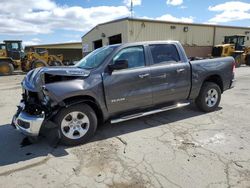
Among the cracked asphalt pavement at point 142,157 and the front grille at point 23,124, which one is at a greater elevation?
the front grille at point 23,124

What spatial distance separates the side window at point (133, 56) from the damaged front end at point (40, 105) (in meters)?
1.15

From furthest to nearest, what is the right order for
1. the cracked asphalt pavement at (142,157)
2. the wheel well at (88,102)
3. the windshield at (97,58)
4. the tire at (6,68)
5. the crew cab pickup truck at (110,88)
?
the tire at (6,68) < the windshield at (97,58) < the wheel well at (88,102) < the crew cab pickup truck at (110,88) < the cracked asphalt pavement at (142,157)

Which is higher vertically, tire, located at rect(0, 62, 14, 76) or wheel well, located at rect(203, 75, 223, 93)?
wheel well, located at rect(203, 75, 223, 93)

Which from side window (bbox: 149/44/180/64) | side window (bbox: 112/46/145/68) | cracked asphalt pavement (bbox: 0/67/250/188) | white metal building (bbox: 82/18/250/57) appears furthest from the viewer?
white metal building (bbox: 82/18/250/57)

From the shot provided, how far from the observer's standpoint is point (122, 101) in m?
4.76

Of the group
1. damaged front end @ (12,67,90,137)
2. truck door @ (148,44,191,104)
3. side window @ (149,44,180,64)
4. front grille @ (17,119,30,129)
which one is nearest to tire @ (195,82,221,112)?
truck door @ (148,44,191,104)

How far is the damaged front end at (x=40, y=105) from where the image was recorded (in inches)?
158

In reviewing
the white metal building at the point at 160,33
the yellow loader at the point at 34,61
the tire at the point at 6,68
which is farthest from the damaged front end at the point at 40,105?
the white metal building at the point at 160,33

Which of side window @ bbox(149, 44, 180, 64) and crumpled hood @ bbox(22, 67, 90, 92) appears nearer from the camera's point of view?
crumpled hood @ bbox(22, 67, 90, 92)

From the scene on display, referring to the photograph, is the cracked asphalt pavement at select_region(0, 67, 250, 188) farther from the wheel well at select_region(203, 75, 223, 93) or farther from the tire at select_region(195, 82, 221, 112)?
the wheel well at select_region(203, 75, 223, 93)

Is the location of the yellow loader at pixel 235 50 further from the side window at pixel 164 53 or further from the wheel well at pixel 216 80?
the side window at pixel 164 53

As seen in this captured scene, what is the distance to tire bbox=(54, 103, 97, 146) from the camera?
13.8 ft

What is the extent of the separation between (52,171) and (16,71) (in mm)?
22177

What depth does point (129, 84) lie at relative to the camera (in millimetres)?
4785
